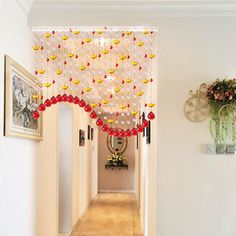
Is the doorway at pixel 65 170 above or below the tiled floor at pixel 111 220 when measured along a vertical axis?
above

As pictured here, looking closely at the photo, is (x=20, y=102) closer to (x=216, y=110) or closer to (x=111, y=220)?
(x=216, y=110)

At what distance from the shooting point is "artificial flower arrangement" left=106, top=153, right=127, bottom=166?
525 inches

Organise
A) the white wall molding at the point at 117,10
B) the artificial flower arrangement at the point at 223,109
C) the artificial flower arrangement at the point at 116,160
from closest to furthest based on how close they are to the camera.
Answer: the artificial flower arrangement at the point at 223,109 → the white wall molding at the point at 117,10 → the artificial flower arrangement at the point at 116,160

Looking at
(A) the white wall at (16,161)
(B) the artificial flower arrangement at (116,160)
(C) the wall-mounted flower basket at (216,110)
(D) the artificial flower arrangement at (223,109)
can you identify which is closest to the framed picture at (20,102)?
(A) the white wall at (16,161)

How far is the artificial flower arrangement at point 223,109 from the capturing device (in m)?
3.32

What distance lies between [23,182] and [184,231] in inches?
60.5

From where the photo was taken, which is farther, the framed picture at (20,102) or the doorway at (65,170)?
the doorway at (65,170)

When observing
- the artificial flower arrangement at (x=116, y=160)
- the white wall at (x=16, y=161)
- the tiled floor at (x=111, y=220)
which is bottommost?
the tiled floor at (x=111, y=220)

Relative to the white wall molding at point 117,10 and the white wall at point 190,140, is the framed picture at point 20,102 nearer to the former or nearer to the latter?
the white wall molding at point 117,10

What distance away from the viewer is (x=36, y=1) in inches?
139

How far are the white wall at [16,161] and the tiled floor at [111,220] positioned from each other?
314 cm

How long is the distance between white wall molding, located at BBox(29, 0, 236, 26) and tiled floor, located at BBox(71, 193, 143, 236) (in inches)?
161

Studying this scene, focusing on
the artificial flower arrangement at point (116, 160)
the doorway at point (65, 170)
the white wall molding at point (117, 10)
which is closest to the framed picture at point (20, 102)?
the white wall molding at point (117, 10)

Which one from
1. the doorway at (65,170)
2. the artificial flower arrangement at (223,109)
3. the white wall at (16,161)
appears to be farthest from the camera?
the doorway at (65,170)
